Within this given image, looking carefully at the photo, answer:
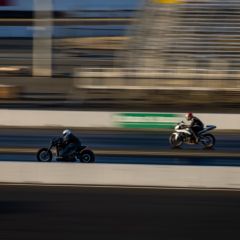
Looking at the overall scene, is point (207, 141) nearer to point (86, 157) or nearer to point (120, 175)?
point (86, 157)

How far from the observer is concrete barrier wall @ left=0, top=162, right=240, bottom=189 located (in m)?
11.3

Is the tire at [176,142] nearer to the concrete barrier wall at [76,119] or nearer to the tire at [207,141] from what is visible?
the tire at [207,141]

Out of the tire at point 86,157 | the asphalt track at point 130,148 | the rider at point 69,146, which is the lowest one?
the tire at point 86,157

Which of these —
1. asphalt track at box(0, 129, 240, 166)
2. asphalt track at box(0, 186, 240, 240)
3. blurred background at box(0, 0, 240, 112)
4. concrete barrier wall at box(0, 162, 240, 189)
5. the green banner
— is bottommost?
asphalt track at box(0, 186, 240, 240)

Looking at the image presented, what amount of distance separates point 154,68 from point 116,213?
80.7ft

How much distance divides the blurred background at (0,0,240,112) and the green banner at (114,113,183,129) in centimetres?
643

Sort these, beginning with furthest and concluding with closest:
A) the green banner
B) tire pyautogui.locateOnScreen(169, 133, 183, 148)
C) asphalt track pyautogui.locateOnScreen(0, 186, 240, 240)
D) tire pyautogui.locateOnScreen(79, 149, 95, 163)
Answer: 1. the green banner
2. tire pyautogui.locateOnScreen(169, 133, 183, 148)
3. tire pyautogui.locateOnScreen(79, 149, 95, 163)
4. asphalt track pyautogui.locateOnScreen(0, 186, 240, 240)

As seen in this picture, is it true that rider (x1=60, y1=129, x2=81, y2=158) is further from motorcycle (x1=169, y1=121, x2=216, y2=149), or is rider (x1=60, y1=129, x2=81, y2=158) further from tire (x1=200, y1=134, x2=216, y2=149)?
tire (x1=200, y1=134, x2=216, y2=149)

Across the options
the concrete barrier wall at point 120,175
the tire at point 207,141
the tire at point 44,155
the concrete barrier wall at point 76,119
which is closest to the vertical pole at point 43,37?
the concrete barrier wall at point 76,119

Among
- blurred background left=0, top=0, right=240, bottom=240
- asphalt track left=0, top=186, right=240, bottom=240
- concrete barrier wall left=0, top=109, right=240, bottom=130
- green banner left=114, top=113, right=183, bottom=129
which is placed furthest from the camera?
concrete barrier wall left=0, top=109, right=240, bottom=130

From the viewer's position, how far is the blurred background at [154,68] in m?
30.3

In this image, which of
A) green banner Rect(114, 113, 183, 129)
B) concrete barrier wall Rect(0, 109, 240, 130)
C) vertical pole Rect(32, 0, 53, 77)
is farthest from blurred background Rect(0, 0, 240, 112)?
green banner Rect(114, 113, 183, 129)

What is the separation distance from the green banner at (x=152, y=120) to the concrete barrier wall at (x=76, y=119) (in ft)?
0.97

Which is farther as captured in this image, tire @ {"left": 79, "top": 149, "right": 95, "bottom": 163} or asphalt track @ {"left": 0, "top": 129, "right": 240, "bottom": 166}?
asphalt track @ {"left": 0, "top": 129, "right": 240, "bottom": 166}
